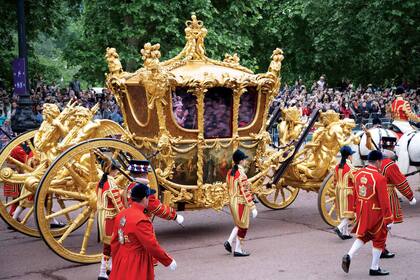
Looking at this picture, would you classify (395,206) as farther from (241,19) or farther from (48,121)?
(241,19)

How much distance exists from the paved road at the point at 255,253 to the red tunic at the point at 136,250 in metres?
2.15

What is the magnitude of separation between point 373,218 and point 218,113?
3.09m

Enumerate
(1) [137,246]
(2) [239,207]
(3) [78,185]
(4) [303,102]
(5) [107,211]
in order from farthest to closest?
(4) [303,102], (2) [239,207], (3) [78,185], (5) [107,211], (1) [137,246]

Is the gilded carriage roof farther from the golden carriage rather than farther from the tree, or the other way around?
the tree

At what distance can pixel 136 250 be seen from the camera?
19.2 feet

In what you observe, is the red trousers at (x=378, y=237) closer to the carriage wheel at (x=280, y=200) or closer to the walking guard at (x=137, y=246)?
the walking guard at (x=137, y=246)

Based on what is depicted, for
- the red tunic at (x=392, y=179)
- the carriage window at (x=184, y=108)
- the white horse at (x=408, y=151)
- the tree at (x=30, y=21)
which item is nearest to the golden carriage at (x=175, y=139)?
the carriage window at (x=184, y=108)

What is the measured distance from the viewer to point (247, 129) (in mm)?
10344

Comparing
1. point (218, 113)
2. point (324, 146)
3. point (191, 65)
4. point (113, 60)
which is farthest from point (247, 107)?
point (113, 60)

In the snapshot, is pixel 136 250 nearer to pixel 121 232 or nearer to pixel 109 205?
pixel 121 232

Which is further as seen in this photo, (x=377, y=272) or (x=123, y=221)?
(x=377, y=272)

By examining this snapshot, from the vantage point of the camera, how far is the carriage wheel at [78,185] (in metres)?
8.09

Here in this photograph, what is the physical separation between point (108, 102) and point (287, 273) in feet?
42.5

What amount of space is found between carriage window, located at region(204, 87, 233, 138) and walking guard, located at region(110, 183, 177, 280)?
13.3 ft
